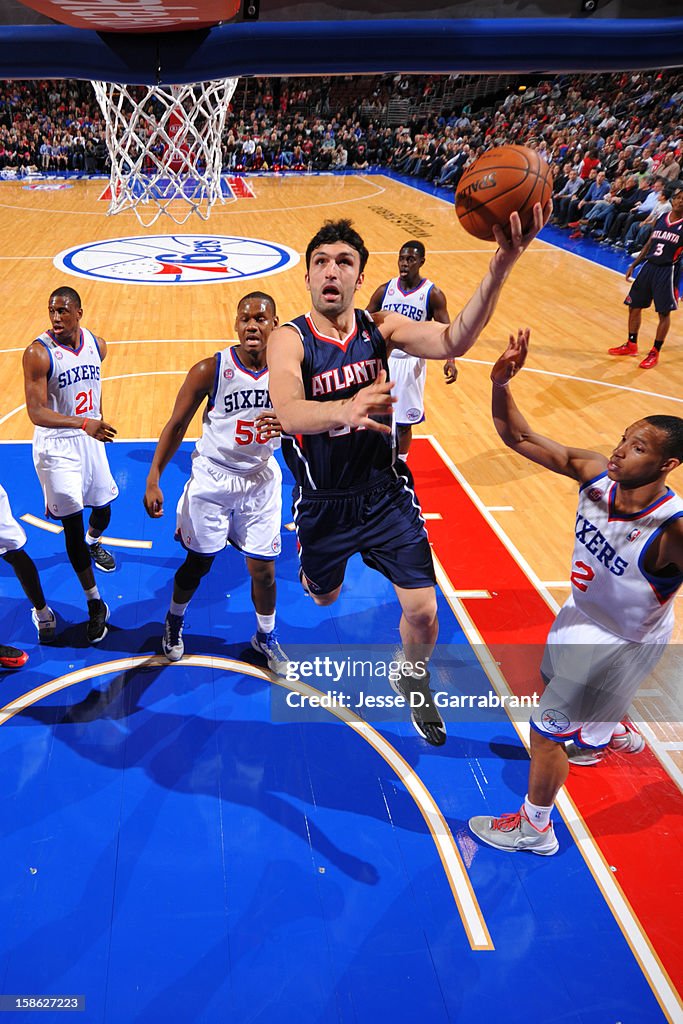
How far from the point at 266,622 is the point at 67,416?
5.49 ft

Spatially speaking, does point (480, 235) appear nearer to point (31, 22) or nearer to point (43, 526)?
point (31, 22)

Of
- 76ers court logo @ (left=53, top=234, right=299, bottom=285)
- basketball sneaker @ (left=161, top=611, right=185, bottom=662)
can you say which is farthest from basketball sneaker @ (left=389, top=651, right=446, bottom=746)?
76ers court logo @ (left=53, top=234, right=299, bottom=285)

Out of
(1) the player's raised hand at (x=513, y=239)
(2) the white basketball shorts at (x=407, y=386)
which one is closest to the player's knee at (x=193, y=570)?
(1) the player's raised hand at (x=513, y=239)

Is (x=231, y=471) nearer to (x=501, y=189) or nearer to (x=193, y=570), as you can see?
(x=193, y=570)

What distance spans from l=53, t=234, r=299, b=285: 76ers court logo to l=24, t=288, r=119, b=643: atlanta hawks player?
8513 millimetres

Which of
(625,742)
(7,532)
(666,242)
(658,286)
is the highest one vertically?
(666,242)

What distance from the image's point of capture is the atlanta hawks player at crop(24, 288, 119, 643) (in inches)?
168

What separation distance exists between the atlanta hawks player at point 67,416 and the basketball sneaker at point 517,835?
2475mm

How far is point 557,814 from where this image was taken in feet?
11.5

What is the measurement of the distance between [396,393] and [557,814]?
369cm

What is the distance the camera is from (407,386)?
6.20 meters

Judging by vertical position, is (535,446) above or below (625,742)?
above

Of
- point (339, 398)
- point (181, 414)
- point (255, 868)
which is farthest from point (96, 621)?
point (339, 398)

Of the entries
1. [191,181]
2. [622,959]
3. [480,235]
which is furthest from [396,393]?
[191,181]
